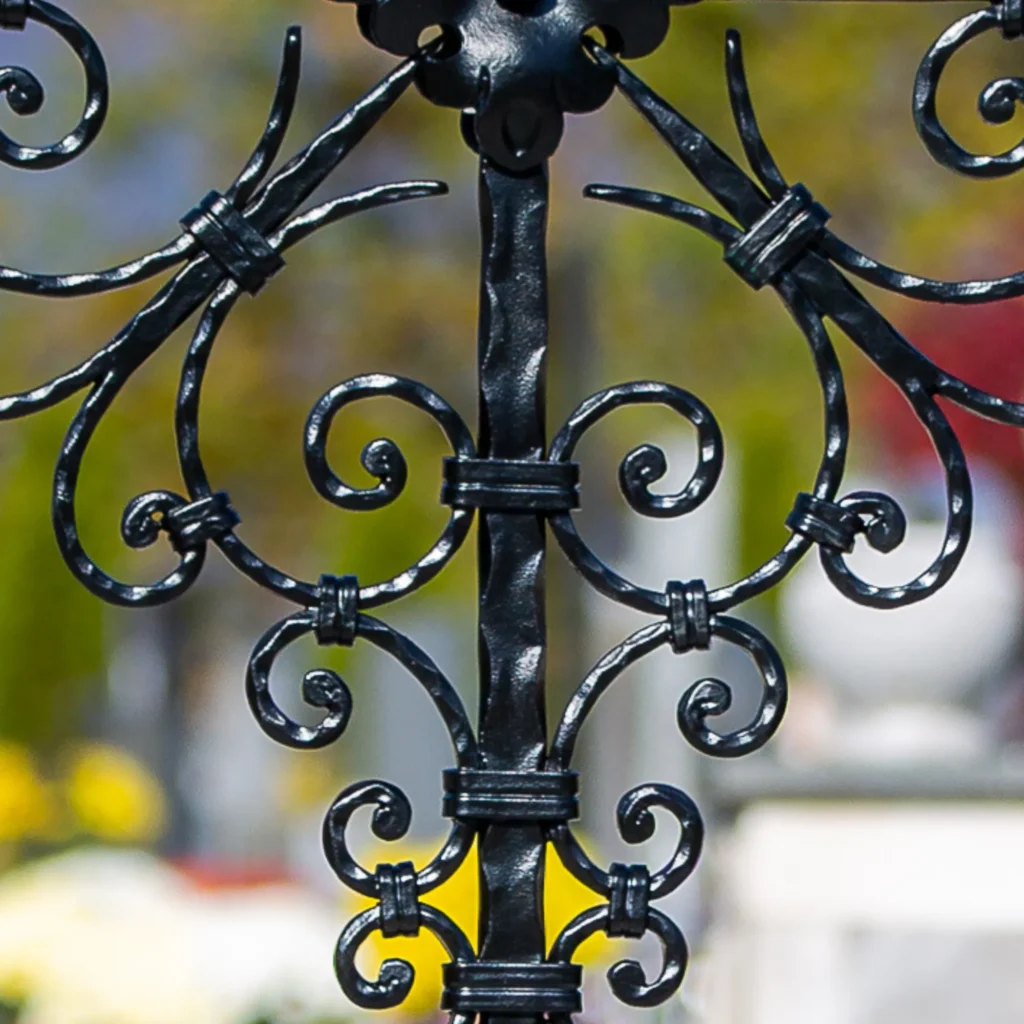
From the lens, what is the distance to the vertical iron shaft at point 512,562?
899 mm

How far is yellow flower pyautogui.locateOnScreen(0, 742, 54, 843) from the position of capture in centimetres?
378

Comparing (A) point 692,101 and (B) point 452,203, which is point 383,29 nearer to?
(A) point 692,101

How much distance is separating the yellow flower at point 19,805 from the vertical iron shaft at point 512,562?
3038 mm

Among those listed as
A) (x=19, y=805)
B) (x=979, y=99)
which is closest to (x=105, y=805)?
(x=19, y=805)

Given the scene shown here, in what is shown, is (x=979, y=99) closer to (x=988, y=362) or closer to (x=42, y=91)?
(x=42, y=91)

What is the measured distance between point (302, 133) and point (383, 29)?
310 inches

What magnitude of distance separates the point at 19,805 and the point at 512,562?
10.6 feet

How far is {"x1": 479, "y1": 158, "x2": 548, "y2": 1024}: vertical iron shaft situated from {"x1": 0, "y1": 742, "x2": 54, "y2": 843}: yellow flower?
3038 millimetres

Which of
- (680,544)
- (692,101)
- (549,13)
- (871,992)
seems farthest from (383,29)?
(692,101)

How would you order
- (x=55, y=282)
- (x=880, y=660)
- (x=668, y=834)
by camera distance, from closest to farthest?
(x=55, y=282) → (x=880, y=660) → (x=668, y=834)

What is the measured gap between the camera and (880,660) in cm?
223

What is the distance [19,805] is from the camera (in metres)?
3.88

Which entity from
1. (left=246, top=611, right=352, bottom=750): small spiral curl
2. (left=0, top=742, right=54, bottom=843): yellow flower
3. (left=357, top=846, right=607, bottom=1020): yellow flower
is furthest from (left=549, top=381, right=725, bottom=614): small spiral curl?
(left=0, top=742, right=54, bottom=843): yellow flower

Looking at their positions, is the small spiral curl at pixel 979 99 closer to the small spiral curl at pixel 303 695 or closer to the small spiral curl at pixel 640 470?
the small spiral curl at pixel 640 470
